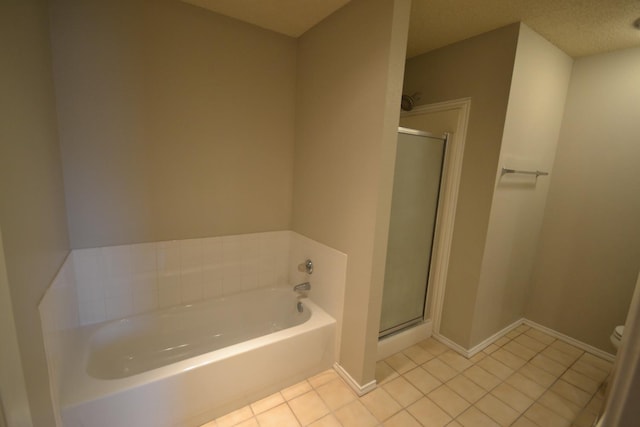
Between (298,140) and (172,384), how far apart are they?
1832mm

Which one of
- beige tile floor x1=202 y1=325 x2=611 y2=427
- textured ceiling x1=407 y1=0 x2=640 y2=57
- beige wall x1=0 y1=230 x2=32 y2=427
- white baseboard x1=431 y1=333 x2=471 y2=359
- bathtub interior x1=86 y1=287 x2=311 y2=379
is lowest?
beige tile floor x1=202 y1=325 x2=611 y2=427

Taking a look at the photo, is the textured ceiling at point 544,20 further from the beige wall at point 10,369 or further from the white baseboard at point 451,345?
the white baseboard at point 451,345

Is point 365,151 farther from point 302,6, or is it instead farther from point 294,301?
point 294,301

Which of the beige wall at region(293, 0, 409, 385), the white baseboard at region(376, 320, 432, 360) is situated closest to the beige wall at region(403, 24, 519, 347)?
the white baseboard at region(376, 320, 432, 360)

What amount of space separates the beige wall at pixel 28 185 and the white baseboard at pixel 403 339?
1877 millimetres

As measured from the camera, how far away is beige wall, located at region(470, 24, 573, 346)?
6.26ft

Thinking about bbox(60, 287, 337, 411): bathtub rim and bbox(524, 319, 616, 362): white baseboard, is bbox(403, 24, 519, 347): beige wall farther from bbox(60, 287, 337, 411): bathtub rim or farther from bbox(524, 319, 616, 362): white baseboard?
bbox(60, 287, 337, 411): bathtub rim

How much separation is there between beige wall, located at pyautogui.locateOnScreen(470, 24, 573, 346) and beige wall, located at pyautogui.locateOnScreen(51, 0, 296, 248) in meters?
1.70

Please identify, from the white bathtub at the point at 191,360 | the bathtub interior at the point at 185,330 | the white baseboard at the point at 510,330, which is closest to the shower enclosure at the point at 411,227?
the white baseboard at the point at 510,330

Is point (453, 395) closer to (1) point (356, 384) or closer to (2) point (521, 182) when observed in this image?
(1) point (356, 384)

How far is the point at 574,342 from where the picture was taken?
2.34m

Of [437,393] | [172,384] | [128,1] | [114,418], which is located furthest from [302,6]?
[437,393]

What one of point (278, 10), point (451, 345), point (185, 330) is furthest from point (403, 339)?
point (278, 10)

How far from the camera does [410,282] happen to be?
2227 millimetres
